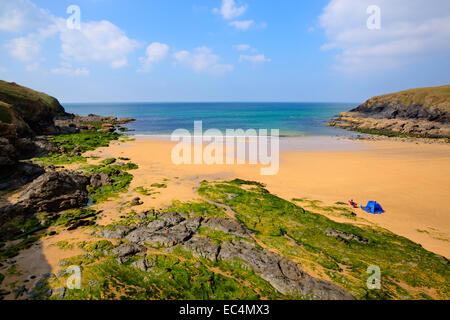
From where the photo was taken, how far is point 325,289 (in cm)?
654

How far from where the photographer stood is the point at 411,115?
60688 mm

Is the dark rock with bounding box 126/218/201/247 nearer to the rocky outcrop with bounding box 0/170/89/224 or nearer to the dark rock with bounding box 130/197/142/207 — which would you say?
the dark rock with bounding box 130/197/142/207

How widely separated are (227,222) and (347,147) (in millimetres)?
29614

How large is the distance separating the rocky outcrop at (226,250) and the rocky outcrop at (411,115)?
50791 millimetres

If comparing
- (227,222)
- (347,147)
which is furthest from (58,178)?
(347,147)

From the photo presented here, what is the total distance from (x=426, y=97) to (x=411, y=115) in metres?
5.71

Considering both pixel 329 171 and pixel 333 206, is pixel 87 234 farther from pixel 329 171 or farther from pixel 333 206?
pixel 329 171

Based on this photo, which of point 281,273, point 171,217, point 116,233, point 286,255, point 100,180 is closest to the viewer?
point 281,273

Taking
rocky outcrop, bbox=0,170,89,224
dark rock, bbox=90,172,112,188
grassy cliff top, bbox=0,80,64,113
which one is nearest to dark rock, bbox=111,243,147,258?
rocky outcrop, bbox=0,170,89,224

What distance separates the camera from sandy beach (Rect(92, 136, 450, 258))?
1151cm

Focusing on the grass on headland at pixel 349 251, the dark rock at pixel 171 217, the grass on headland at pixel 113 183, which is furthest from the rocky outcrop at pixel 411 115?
the dark rock at pixel 171 217

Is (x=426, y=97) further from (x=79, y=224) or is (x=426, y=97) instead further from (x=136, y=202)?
(x=79, y=224)

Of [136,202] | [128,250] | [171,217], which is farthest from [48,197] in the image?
[128,250]

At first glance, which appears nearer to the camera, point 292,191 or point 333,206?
point 333,206
